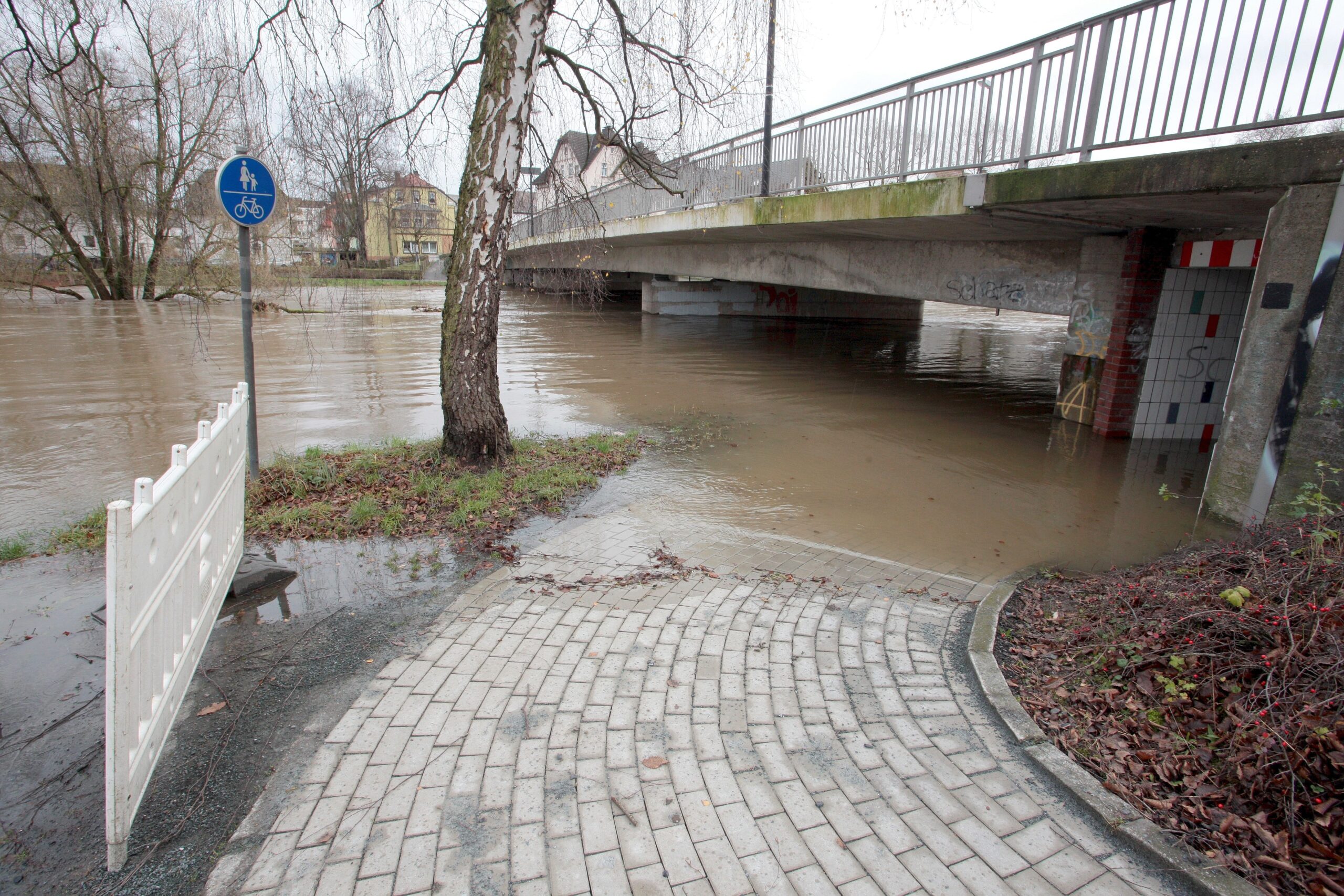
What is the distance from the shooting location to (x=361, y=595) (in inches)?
178

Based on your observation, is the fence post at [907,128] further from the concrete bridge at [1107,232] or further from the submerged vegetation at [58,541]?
the submerged vegetation at [58,541]

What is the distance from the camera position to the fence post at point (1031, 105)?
7.36m

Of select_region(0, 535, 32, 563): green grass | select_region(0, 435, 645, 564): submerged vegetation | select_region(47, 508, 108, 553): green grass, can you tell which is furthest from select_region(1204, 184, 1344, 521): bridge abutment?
select_region(0, 535, 32, 563): green grass

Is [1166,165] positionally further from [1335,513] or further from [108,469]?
[108,469]

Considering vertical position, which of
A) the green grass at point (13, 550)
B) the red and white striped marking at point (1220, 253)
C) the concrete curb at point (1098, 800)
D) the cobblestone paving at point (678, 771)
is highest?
the red and white striped marking at point (1220, 253)

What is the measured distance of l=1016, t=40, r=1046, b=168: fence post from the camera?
7355mm

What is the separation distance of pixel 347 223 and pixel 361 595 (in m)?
5.99

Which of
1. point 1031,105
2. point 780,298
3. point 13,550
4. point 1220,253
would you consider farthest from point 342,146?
point 780,298

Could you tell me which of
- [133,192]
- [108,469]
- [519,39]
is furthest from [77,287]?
[519,39]

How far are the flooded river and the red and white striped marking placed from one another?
7.56 ft

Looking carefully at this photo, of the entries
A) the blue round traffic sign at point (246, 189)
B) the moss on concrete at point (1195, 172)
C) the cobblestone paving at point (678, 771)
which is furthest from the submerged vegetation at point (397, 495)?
the moss on concrete at point (1195, 172)

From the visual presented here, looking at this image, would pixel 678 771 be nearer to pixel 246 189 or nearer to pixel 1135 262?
pixel 246 189

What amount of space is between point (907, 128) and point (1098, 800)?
27.2ft

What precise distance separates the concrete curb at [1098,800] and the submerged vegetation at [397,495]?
355 centimetres
